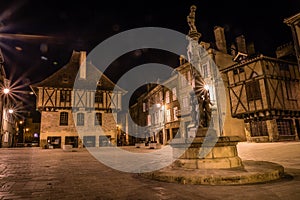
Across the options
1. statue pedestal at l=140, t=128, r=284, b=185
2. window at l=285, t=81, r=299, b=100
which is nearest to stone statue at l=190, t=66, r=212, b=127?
statue pedestal at l=140, t=128, r=284, b=185

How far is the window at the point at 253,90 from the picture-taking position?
18.9 metres

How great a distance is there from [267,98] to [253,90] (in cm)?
Result: 145

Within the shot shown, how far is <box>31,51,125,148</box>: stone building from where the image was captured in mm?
23391

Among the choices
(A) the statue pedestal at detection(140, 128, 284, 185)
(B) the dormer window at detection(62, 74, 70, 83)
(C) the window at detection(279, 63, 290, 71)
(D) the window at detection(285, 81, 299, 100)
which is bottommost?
(A) the statue pedestal at detection(140, 128, 284, 185)

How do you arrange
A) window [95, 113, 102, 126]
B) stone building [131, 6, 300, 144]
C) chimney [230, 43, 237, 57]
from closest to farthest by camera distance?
1. stone building [131, 6, 300, 144]
2. chimney [230, 43, 237, 57]
3. window [95, 113, 102, 126]

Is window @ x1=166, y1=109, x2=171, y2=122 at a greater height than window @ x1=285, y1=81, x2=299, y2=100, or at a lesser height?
lesser

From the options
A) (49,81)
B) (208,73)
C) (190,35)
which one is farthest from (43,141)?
(190,35)

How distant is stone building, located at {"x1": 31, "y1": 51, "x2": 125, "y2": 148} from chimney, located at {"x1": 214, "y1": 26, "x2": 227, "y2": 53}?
41.3 feet

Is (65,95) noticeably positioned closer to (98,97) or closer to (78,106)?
(78,106)

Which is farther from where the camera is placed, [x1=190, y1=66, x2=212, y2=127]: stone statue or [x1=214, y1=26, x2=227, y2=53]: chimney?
[x1=214, y1=26, x2=227, y2=53]: chimney

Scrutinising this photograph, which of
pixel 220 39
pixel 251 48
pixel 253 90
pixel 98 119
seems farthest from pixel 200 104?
pixel 98 119

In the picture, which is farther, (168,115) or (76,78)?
(168,115)

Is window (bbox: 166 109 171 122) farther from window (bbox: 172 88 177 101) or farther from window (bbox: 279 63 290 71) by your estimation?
window (bbox: 279 63 290 71)

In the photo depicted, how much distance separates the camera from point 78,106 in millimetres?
24500
